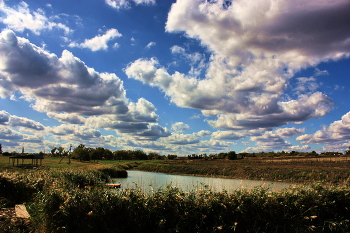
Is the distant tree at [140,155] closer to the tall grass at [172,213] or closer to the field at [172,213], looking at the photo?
the field at [172,213]

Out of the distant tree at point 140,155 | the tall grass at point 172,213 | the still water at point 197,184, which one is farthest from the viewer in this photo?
the distant tree at point 140,155

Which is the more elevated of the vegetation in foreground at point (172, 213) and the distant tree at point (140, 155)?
the vegetation in foreground at point (172, 213)

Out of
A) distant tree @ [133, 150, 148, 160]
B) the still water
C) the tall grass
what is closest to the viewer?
the tall grass

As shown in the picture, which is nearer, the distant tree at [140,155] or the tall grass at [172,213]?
the tall grass at [172,213]

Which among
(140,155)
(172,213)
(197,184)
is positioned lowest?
(140,155)

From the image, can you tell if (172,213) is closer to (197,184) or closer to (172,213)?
(172,213)

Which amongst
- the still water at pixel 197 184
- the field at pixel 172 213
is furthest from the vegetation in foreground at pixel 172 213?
the still water at pixel 197 184

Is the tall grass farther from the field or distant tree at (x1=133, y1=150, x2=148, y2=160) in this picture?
distant tree at (x1=133, y1=150, x2=148, y2=160)

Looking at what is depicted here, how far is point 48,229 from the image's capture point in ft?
20.9

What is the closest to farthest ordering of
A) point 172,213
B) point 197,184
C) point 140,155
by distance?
1. point 172,213
2. point 197,184
3. point 140,155

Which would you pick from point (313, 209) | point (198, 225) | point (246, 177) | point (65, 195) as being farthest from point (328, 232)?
point (246, 177)

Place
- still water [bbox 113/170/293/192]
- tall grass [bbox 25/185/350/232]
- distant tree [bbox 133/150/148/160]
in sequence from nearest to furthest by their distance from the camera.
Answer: tall grass [bbox 25/185/350/232]
still water [bbox 113/170/293/192]
distant tree [bbox 133/150/148/160]

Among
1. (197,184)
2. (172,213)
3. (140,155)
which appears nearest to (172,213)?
(172,213)

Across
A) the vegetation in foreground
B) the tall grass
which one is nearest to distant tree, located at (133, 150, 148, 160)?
the vegetation in foreground
